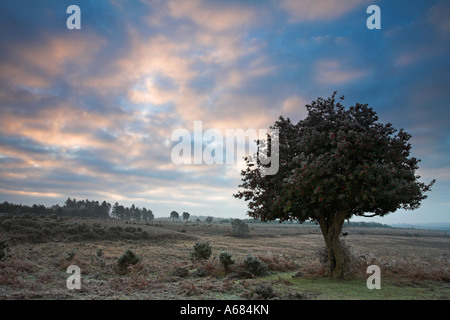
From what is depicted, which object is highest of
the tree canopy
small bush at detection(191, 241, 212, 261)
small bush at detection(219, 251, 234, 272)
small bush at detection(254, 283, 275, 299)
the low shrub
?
the tree canopy

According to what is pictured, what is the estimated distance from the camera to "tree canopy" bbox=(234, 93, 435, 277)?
1277 cm

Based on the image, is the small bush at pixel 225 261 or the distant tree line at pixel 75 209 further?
the distant tree line at pixel 75 209

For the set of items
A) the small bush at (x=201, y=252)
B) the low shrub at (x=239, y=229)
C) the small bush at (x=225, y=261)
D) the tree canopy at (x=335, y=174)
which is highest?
the tree canopy at (x=335, y=174)

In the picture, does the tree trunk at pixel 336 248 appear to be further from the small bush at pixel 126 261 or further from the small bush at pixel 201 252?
the small bush at pixel 126 261

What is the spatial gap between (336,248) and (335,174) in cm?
550

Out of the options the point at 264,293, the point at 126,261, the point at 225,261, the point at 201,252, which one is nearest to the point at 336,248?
the point at 264,293

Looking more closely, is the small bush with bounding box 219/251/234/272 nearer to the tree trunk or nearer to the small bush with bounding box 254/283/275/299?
the tree trunk

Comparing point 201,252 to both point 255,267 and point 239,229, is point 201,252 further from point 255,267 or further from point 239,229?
point 239,229

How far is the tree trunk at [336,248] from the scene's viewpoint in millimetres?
15812

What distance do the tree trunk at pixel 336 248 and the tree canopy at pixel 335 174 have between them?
55 mm

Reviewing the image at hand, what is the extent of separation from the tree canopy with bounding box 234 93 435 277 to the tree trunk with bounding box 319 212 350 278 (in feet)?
0.18

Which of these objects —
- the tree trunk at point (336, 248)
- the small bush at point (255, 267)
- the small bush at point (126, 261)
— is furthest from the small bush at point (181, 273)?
the tree trunk at point (336, 248)

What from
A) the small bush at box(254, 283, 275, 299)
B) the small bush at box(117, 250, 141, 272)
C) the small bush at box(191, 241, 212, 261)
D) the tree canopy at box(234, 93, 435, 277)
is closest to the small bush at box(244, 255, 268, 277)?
the tree canopy at box(234, 93, 435, 277)
